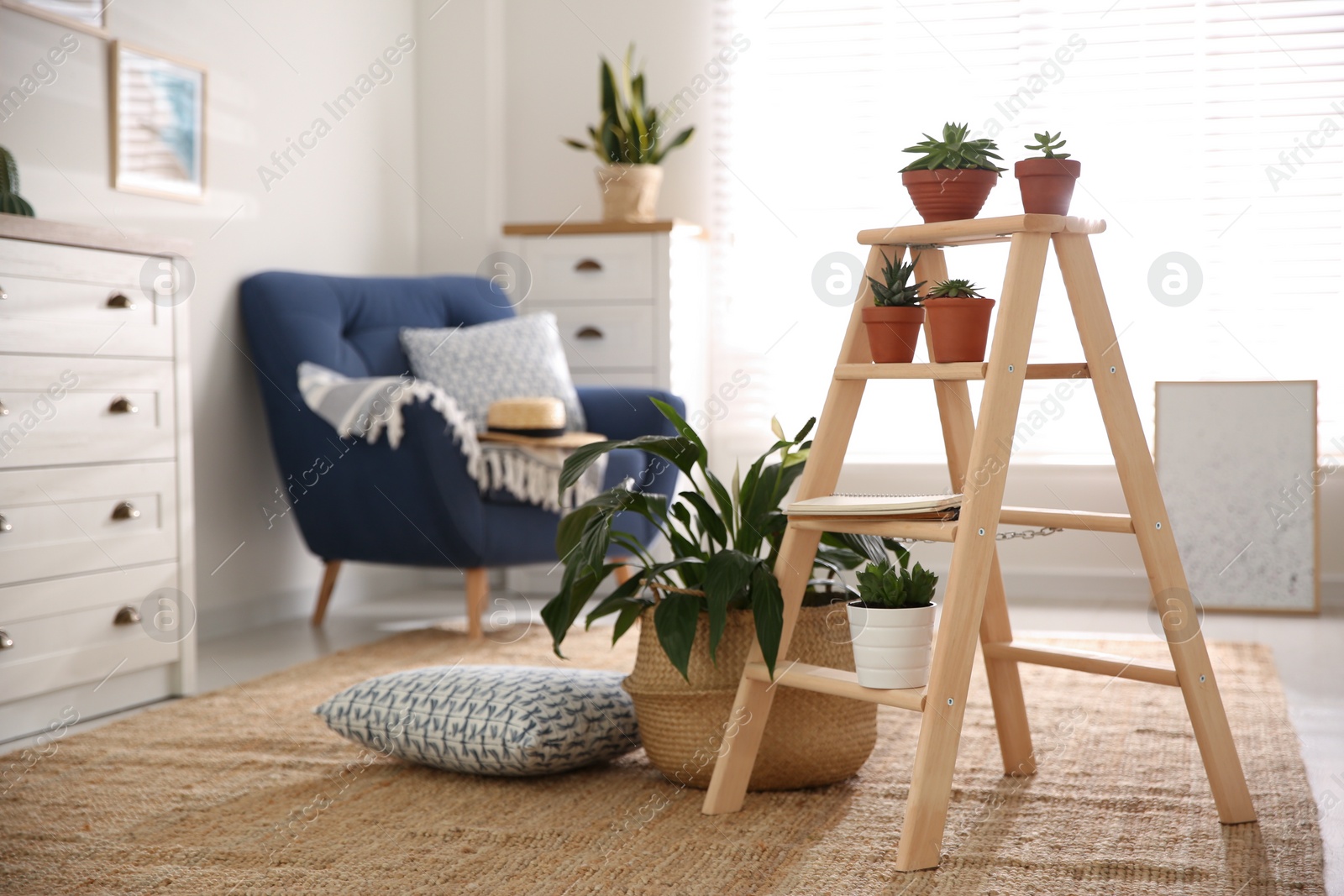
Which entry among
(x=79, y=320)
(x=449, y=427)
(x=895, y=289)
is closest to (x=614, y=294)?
(x=449, y=427)

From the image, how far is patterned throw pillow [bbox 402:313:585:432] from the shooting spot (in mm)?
3344

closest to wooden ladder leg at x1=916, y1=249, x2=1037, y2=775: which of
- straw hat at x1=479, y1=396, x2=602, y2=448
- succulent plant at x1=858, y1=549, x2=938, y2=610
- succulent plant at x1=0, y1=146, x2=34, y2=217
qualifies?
succulent plant at x1=858, y1=549, x2=938, y2=610

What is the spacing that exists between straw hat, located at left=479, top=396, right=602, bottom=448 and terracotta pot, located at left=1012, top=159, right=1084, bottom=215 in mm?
1633

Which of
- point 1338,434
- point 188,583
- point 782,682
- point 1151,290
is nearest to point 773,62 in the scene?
point 1151,290

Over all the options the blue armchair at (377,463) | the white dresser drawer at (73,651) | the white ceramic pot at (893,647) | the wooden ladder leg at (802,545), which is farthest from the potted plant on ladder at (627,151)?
the white ceramic pot at (893,647)

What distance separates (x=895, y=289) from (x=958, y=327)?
0.12 m

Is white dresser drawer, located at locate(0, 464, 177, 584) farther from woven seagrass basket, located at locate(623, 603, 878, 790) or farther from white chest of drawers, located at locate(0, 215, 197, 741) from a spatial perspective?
woven seagrass basket, located at locate(623, 603, 878, 790)

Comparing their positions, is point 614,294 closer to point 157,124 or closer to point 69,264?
point 157,124

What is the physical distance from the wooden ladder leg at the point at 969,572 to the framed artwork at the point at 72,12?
2.12m

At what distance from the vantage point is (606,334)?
3.81 meters

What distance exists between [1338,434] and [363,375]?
2.78 m

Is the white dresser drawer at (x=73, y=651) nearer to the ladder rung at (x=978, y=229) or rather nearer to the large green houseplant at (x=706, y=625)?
the large green houseplant at (x=706, y=625)

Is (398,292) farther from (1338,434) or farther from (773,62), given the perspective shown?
(1338,434)

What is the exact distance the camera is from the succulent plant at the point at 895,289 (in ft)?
5.34
